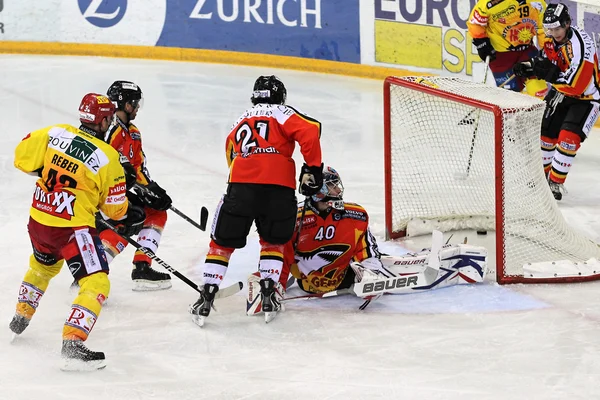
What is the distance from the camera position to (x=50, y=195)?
3.74 m

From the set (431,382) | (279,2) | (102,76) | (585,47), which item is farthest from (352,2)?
(431,382)

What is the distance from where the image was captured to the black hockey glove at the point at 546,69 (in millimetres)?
6293

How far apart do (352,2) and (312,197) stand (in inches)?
221

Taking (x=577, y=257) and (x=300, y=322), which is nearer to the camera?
(x=300, y=322)

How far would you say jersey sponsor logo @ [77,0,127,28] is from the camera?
10398 mm

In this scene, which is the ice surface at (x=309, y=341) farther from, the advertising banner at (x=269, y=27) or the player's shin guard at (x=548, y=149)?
the advertising banner at (x=269, y=27)

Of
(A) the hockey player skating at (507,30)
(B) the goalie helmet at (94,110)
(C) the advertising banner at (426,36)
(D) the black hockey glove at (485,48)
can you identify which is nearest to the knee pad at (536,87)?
(A) the hockey player skating at (507,30)

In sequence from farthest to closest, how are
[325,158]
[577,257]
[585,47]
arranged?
1. [325,158]
2. [585,47]
3. [577,257]

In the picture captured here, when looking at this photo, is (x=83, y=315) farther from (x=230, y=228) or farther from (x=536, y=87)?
(x=536, y=87)

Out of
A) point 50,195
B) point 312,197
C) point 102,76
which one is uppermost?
point 50,195

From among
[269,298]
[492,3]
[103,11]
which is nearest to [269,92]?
[269,298]

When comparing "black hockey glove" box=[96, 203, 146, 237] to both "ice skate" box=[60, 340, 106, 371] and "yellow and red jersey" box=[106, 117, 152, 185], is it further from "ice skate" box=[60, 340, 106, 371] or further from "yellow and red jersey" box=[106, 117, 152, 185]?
"ice skate" box=[60, 340, 106, 371]

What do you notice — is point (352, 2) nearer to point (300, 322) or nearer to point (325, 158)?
point (325, 158)

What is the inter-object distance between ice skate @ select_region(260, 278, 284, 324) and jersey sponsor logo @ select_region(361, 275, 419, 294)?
36cm
